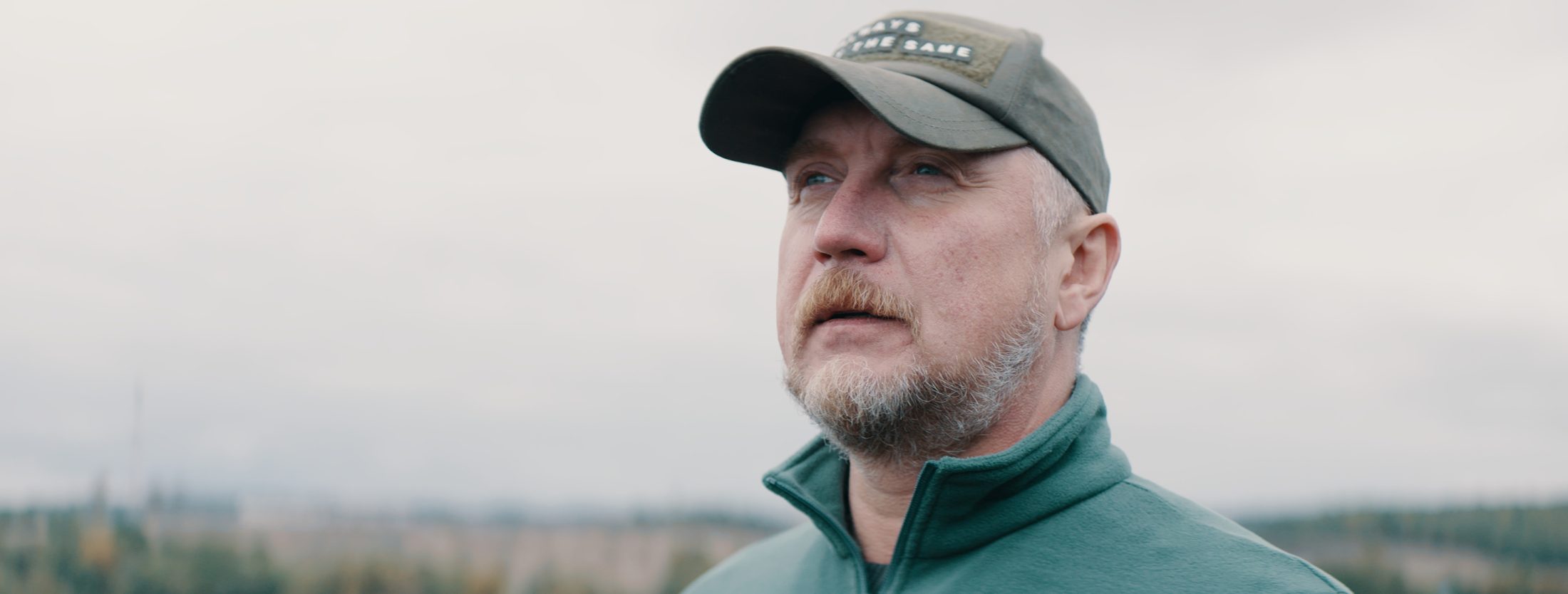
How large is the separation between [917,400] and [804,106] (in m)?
0.74

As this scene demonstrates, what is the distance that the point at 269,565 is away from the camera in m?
24.7

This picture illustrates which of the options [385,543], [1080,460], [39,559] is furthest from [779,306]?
[39,559]

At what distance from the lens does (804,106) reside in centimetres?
262

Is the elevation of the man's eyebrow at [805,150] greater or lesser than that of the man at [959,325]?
greater

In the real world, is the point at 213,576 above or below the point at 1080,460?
below

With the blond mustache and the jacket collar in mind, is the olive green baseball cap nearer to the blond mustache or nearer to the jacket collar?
the blond mustache

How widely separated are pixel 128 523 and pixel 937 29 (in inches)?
909

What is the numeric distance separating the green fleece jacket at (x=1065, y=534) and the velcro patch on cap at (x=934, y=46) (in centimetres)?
75

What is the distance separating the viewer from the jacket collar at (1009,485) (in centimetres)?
224

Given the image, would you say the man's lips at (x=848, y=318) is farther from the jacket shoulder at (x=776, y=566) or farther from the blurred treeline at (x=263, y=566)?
the blurred treeline at (x=263, y=566)

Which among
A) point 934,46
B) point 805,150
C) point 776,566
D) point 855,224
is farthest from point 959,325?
point 776,566

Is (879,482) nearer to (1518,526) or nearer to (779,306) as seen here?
(779,306)

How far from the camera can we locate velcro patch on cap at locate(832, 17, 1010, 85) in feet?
8.26

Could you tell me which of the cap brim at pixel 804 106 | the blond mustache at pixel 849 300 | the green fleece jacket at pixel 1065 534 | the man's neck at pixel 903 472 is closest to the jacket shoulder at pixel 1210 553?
the green fleece jacket at pixel 1065 534
